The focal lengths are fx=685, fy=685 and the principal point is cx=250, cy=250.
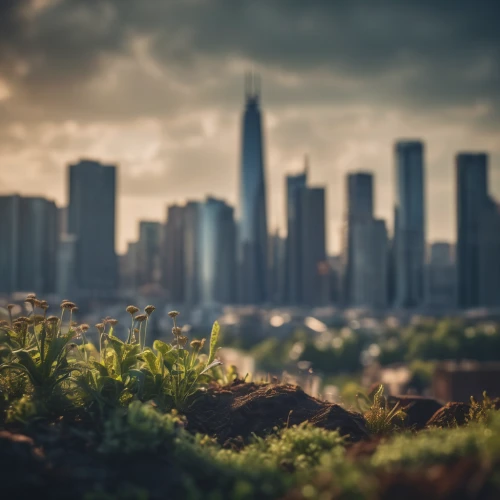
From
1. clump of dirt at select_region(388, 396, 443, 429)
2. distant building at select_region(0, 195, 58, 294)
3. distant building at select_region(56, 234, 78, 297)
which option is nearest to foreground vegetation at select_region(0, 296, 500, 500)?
clump of dirt at select_region(388, 396, 443, 429)

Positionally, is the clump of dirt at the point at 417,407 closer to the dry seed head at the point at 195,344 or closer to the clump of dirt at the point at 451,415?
the clump of dirt at the point at 451,415

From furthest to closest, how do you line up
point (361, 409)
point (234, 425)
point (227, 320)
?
point (227, 320), point (361, 409), point (234, 425)

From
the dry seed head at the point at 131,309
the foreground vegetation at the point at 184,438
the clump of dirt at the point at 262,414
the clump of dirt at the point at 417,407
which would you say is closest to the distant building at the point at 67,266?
the clump of dirt at the point at 417,407

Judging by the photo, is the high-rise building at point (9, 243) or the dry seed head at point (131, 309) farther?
the high-rise building at point (9, 243)

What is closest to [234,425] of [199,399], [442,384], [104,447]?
[199,399]

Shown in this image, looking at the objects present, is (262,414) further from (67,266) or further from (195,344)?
(67,266)

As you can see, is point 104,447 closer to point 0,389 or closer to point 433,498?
point 0,389
